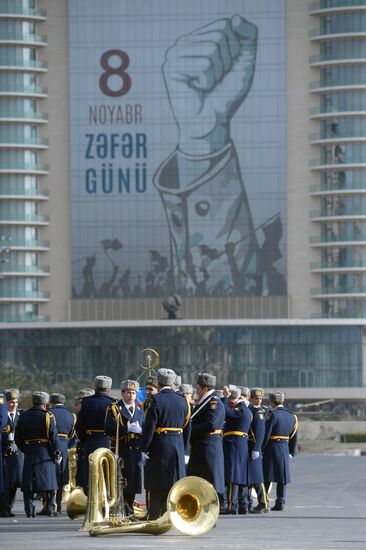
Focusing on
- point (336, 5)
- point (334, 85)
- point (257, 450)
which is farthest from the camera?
point (334, 85)

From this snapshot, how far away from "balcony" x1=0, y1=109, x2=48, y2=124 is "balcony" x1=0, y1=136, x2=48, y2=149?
133 cm

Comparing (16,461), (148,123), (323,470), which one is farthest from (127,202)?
(16,461)

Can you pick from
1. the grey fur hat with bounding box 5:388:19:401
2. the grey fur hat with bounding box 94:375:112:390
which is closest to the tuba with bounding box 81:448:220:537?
the grey fur hat with bounding box 94:375:112:390

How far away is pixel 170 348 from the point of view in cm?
13025

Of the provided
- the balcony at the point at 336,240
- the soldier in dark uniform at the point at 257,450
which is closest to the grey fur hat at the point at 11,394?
the soldier in dark uniform at the point at 257,450

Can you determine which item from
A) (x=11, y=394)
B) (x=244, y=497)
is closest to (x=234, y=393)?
(x=244, y=497)

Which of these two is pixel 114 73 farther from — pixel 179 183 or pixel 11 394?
pixel 11 394

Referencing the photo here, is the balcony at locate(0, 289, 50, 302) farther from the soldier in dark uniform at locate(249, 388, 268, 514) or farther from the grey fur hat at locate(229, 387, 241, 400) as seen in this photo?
the grey fur hat at locate(229, 387, 241, 400)

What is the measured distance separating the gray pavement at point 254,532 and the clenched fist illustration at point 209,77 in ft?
310

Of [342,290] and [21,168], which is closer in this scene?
[342,290]

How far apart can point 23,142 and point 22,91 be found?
3760 millimetres

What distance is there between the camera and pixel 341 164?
129 meters

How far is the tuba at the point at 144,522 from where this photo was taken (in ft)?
80.9

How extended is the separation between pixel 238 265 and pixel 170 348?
7.95m
